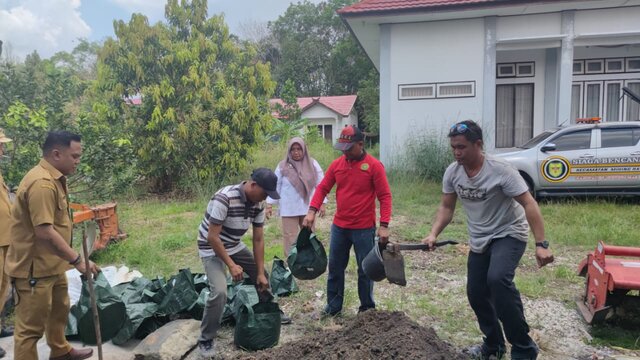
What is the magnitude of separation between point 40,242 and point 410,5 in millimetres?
9884

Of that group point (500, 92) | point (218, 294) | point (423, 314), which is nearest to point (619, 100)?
point (500, 92)

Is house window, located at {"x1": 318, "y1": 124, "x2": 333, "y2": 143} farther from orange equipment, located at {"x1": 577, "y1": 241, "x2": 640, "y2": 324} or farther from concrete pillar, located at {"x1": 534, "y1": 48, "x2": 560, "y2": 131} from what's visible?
orange equipment, located at {"x1": 577, "y1": 241, "x2": 640, "y2": 324}

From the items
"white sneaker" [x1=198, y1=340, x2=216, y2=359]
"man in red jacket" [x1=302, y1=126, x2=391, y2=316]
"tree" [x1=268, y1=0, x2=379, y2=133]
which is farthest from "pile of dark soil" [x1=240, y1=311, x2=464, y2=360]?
"tree" [x1=268, y1=0, x2=379, y2=133]

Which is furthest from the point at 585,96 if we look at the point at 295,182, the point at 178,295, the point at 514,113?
the point at 178,295

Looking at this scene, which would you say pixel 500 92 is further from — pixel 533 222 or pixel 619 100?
pixel 533 222

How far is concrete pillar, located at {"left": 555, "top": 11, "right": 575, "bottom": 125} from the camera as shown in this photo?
35.8 ft

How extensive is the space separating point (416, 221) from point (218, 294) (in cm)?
523

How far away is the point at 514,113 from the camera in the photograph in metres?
12.7

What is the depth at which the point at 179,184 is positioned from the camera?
37.6 feet

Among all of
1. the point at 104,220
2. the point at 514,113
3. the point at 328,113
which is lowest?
the point at 104,220

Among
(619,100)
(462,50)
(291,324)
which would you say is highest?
(462,50)

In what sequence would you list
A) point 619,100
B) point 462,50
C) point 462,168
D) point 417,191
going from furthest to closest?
1. point 619,100
2. point 462,50
3. point 417,191
4. point 462,168

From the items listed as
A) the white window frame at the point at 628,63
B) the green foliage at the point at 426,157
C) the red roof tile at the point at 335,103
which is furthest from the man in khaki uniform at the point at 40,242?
the red roof tile at the point at 335,103

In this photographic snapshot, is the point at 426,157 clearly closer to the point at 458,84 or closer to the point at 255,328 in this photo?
the point at 458,84
